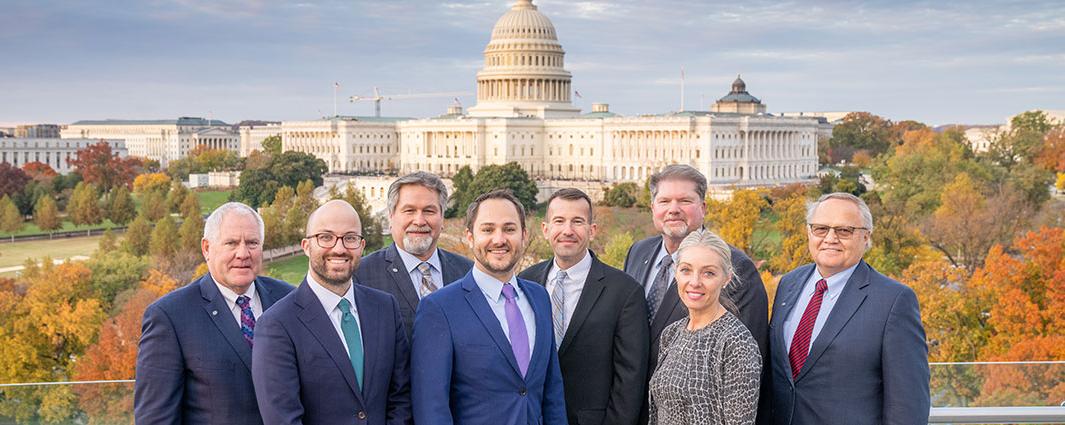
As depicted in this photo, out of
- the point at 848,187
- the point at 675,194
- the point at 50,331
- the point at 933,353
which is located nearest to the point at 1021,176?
the point at 848,187

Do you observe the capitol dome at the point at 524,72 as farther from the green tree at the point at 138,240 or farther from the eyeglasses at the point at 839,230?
the eyeglasses at the point at 839,230

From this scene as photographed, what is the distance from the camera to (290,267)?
59.9m

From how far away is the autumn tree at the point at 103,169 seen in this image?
96.7 metres

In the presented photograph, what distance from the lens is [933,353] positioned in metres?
32.9

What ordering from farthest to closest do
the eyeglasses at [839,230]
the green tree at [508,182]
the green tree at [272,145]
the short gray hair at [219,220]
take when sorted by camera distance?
the green tree at [272,145] < the green tree at [508,182] < the eyeglasses at [839,230] < the short gray hair at [219,220]

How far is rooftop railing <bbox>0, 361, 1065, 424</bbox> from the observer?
9.43 meters

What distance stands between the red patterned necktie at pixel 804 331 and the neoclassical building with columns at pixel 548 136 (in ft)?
275

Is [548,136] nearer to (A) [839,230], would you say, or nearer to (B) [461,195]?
(B) [461,195]

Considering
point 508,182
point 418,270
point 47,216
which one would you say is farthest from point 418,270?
point 508,182

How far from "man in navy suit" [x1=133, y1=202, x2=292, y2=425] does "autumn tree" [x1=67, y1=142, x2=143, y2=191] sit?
9317cm

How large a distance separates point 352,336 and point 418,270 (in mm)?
2135

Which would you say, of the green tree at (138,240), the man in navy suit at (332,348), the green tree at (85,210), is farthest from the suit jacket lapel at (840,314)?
the green tree at (85,210)

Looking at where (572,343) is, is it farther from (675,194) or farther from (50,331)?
(50,331)

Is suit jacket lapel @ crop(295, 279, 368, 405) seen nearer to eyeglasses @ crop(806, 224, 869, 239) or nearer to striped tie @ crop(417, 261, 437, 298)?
striped tie @ crop(417, 261, 437, 298)
